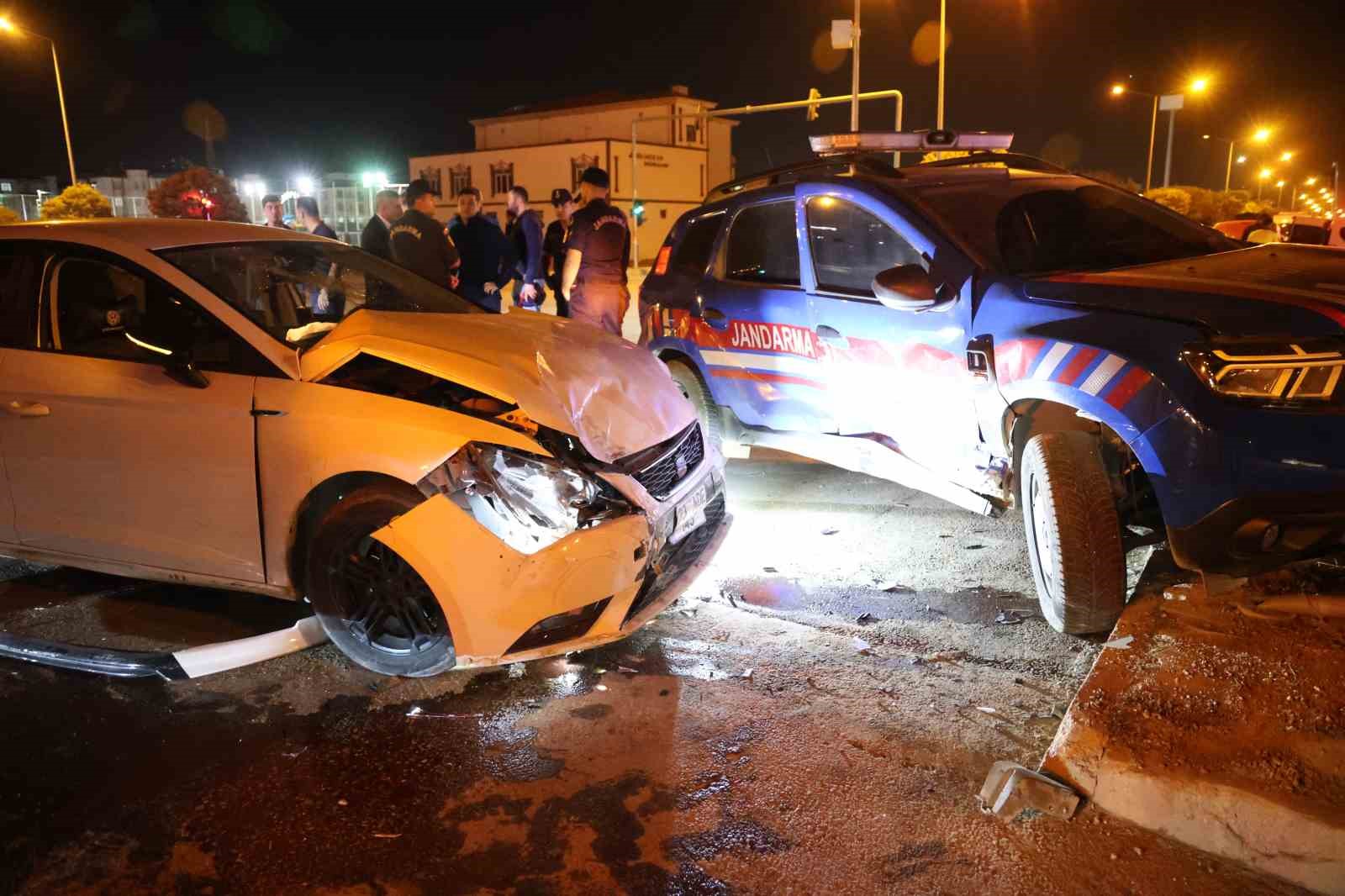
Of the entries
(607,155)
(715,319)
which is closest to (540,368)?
(715,319)

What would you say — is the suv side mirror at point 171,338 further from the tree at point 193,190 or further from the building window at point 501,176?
the building window at point 501,176

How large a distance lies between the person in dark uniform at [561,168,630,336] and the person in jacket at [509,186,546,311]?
2.08 m

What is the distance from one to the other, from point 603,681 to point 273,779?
4.03 feet

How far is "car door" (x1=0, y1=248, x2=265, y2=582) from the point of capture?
3824 millimetres

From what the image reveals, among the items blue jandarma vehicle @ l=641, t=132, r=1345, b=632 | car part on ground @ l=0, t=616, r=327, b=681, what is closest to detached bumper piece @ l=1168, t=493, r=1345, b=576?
blue jandarma vehicle @ l=641, t=132, r=1345, b=632

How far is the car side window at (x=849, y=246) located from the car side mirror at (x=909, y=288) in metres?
0.34

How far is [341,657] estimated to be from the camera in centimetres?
416

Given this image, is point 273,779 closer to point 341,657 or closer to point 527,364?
point 341,657

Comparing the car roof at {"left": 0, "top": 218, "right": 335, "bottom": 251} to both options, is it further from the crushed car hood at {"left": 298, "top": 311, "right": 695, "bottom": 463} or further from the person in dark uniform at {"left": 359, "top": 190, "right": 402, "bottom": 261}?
the person in dark uniform at {"left": 359, "top": 190, "right": 402, "bottom": 261}

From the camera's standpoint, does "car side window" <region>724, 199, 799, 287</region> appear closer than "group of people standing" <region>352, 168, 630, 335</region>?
Yes

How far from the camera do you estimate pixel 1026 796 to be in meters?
2.90

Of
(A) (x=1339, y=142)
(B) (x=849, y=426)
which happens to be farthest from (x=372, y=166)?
→ (B) (x=849, y=426)

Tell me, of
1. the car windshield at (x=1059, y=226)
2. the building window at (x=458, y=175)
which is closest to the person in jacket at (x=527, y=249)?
the car windshield at (x=1059, y=226)

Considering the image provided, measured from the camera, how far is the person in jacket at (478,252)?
9.23 meters
